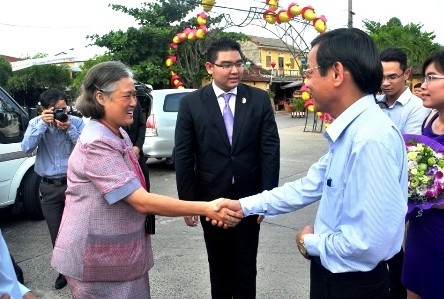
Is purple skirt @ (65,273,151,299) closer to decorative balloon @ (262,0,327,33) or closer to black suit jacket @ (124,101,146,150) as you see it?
black suit jacket @ (124,101,146,150)

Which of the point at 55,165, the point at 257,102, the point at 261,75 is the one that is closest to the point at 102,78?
the point at 257,102

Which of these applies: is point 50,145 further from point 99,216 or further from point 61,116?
point 99,216

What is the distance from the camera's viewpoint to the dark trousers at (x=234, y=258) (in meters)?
2.93

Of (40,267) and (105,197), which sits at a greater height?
(105,197)

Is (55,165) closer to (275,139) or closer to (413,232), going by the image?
(275,139)

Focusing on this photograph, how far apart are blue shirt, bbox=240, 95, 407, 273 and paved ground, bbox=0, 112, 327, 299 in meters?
2.03

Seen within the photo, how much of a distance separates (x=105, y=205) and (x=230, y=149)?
1104 mm

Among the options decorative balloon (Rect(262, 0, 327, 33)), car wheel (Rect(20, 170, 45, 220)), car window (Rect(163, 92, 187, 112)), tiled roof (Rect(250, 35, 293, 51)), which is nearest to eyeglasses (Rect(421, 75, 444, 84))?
car wheel (Rect(20, 170, 45, 220))

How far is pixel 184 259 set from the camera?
4238mm

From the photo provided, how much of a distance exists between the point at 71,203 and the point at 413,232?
185 centimetres

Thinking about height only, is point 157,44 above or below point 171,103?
above

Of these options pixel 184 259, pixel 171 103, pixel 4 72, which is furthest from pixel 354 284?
pixel 4 72

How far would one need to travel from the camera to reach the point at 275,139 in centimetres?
292

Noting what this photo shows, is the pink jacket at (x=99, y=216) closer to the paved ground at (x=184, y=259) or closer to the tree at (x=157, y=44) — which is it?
the paved ground at (x=184, y=259)
